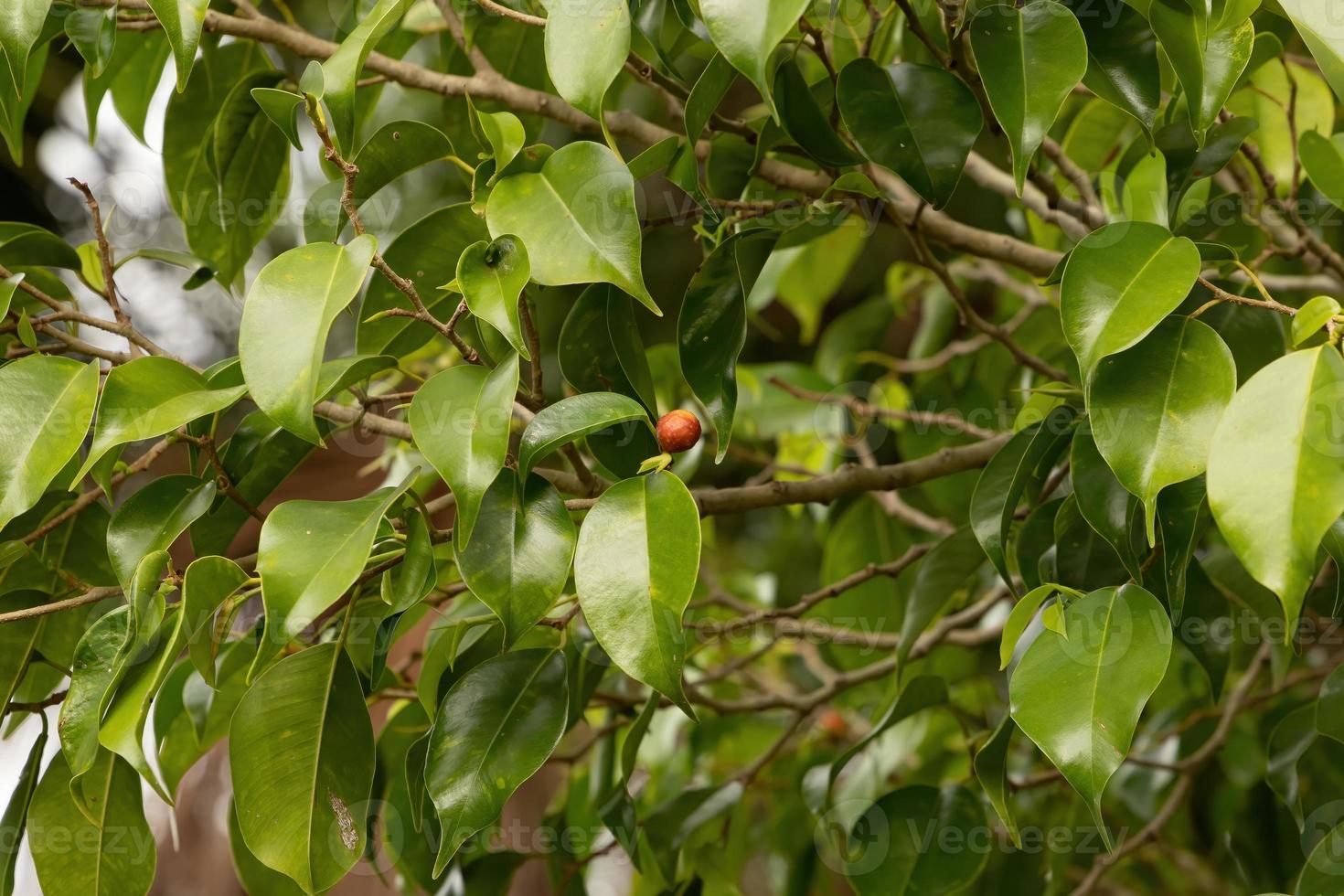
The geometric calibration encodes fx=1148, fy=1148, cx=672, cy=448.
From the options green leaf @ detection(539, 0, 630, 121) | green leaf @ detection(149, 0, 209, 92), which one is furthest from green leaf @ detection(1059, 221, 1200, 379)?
green leaf @ detection(149, 0, 209, 92)

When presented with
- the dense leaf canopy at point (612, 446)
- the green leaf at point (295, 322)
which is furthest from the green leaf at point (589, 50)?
the green leaf at point (295, 322)

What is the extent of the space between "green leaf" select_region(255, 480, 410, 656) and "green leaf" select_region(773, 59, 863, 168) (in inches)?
13.9

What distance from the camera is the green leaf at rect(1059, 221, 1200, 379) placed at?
55cm

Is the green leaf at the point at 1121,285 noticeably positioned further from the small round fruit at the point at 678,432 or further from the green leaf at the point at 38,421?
Result: the green leaf at the point at 38,421

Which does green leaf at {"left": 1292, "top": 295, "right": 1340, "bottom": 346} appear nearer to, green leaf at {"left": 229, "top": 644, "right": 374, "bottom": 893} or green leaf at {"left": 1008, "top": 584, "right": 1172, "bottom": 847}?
green leaf at {"left": 1008, "top": 584, "right": 1172, "bottom": 847}

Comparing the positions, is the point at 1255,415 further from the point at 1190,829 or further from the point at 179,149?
the point at 1190,829

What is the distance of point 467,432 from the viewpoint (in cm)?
56

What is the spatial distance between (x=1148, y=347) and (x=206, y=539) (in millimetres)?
613

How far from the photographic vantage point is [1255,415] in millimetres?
491

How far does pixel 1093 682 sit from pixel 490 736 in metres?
0.33

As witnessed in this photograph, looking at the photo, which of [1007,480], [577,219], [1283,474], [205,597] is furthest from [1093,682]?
[205,597]

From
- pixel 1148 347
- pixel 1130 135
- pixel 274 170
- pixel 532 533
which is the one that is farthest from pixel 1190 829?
pixel 274 170

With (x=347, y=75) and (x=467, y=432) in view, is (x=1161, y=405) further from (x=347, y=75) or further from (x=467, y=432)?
(x=347, y=75)

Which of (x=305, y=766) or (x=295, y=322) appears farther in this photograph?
(x=305, y=766)
